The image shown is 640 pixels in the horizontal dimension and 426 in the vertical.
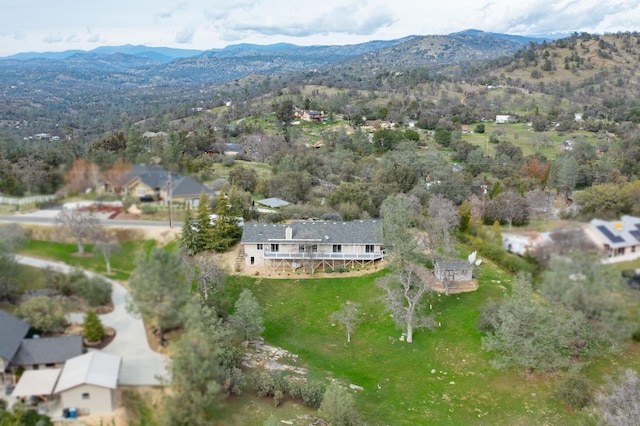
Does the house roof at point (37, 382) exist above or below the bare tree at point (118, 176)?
below

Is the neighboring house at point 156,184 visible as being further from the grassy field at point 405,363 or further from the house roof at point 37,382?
the grassy field at point 405,363

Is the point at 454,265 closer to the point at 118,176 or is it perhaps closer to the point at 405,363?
the point at 405,363

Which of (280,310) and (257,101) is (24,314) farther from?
(257,101)

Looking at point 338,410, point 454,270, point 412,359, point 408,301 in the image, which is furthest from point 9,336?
point 454,270

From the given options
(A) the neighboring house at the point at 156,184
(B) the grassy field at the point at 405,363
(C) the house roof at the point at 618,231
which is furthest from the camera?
(B) the grassy field at the point at 405,363

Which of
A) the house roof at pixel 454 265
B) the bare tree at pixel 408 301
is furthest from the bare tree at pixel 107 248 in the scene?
the house roof at pixel 454 265

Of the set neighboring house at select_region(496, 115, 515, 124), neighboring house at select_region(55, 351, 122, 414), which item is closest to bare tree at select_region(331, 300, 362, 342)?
neighboring house at select_region(55, 351, 122, 414)

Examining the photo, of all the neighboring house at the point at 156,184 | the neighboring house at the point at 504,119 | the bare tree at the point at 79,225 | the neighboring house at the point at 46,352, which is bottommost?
the neighboring house at the point at 504,119

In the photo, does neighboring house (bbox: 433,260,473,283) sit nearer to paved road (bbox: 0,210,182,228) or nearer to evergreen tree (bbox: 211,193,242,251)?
evergreen tree (bbox: 211,193,242,251)

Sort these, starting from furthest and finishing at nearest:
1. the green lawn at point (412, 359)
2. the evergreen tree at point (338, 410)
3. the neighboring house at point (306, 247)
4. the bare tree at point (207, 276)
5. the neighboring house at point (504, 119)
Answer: the neighboring house at point (504, 119) < the neighboring house at point (306, 247) < the bare tree at point (207, 276) < the green lawn at point (412, 359) < the evergreen tree at point (338, 410)
